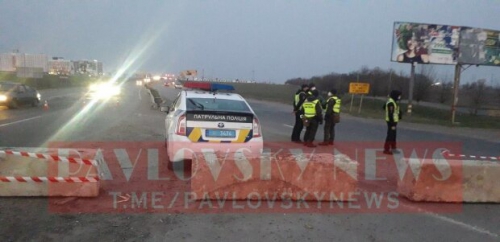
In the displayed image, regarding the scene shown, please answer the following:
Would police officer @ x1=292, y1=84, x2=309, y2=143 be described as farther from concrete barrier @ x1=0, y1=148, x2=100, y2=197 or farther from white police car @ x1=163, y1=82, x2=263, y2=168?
concrete barrier @ x1=0, y1=148, x2=100, y2=197

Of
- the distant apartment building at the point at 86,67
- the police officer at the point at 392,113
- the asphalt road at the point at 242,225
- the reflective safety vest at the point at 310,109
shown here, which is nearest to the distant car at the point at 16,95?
the reflective safety vest at the point at 310,109

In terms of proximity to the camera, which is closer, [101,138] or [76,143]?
[76,143]

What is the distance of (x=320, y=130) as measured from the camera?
17.0 m

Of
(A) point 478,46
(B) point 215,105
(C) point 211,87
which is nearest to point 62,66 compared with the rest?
(A) point 478,46

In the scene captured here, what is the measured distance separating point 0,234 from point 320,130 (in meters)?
13.7

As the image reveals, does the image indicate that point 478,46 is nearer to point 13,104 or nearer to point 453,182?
point 453,182

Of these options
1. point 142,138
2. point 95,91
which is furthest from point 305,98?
point 95,91

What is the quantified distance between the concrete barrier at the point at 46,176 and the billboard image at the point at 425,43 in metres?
24.5

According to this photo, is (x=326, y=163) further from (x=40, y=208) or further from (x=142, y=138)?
(x=142, y=138)

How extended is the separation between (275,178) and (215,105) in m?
2.27

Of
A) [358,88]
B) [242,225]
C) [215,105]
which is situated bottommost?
[242,225]

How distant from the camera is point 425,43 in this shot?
26562mm

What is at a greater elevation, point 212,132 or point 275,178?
point 212,132

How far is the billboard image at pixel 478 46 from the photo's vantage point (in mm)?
26469
